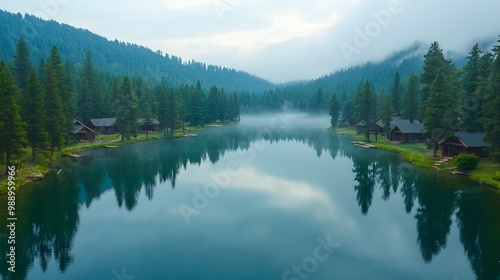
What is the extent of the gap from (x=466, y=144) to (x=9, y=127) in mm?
58046

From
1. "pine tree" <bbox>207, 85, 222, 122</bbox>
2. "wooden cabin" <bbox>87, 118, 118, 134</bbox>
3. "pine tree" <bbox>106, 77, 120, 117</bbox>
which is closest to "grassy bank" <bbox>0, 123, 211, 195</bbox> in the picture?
"wooden cabin" <bbox>87, 118, 118, 134</bbox>

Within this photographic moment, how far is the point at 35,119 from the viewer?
160 ft

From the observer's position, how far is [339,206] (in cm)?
3278

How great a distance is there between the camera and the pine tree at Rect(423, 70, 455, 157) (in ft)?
173

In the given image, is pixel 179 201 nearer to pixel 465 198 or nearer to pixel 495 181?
pixel 465 198

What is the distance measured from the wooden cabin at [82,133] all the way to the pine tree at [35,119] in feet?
82.8

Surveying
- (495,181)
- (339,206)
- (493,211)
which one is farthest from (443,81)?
(339,206)

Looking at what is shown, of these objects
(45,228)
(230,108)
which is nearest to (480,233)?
(45,228)

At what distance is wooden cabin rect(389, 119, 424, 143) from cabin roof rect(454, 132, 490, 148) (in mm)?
21912

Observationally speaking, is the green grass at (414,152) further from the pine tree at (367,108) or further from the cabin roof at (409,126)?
the pine tree at (367,108)

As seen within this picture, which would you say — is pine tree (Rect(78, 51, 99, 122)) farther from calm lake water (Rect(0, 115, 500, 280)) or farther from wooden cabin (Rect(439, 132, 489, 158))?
wooden cabin (Rect(439, 132, 489, 158))

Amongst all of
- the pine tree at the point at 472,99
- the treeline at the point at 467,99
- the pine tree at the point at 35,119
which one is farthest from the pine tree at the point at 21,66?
the pine tree at the point at 472,99

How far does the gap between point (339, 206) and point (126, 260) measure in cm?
1959

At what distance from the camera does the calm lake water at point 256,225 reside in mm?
20766
